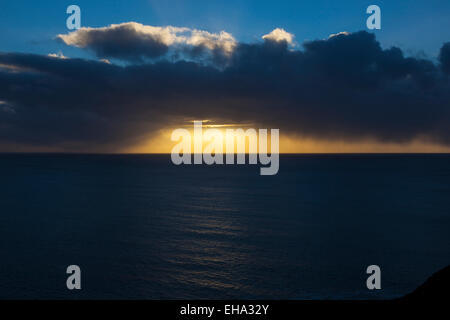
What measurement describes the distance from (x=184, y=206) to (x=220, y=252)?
79.7 ft

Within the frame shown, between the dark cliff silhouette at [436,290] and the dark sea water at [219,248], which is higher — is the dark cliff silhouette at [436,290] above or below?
above

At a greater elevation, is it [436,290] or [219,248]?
[436,290]

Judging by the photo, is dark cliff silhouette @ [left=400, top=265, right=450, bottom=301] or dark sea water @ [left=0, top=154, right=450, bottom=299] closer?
dark cliff silhouette @ [left=400, top=265, right=450, bottom=301]

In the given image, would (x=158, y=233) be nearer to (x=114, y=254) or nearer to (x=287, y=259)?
(x=114, y=254)

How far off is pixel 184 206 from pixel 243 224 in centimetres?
1481

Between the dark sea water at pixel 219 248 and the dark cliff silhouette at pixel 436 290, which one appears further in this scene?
the dark sea water at pixel 219 248

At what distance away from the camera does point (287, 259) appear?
1037 inches

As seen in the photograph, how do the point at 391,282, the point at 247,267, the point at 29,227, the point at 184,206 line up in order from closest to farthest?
the point at 391,282 → the point at 247,267 → the point at 29,227 → the point at 184,206

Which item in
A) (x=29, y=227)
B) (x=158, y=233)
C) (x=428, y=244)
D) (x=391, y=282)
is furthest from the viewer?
(x=29, y=227)

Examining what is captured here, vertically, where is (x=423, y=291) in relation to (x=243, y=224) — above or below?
above

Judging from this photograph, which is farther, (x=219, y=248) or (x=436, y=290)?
(x=219, y=248)

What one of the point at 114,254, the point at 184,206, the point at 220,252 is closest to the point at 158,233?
the point at 114,254

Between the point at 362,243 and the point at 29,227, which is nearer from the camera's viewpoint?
the point at 362,243

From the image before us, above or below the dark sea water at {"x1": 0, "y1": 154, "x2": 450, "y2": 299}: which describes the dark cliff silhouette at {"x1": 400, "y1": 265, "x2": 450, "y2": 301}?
above
